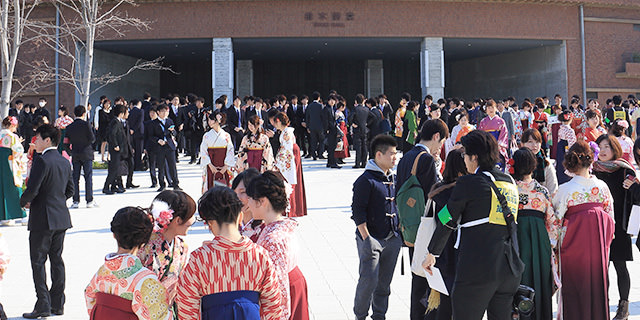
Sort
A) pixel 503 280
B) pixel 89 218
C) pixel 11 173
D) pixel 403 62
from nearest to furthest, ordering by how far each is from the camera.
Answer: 1. pixel 503 280
2. pixel 11 173
3. pixel 89 218
4. pixel 403 62

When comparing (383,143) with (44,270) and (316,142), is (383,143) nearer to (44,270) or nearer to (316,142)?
(44,270)

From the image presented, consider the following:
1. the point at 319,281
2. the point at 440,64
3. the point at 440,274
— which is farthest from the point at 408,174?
the point at 440,64

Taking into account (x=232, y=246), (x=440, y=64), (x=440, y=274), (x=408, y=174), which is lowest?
(x=440, y=274)

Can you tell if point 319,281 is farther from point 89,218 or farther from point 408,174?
point 89,218

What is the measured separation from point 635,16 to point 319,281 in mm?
25067

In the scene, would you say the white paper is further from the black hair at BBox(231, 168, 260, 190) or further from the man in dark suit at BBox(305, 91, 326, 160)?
the man in dark suit at BBox(305, 91, 326, 160)

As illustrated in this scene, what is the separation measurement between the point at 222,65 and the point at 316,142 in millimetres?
6909

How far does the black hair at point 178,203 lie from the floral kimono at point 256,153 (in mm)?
5769

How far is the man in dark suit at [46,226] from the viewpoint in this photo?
5.44m

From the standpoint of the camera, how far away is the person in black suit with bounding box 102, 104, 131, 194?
1277cm

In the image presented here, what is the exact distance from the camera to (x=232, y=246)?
302cm

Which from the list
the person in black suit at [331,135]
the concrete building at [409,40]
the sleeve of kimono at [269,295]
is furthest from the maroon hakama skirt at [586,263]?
the concrete building at [409,40]

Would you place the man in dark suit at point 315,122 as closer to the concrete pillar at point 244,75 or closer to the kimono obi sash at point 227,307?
the concrete pillar at point 244,75

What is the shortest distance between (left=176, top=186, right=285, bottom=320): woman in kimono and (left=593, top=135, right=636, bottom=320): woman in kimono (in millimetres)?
3538
